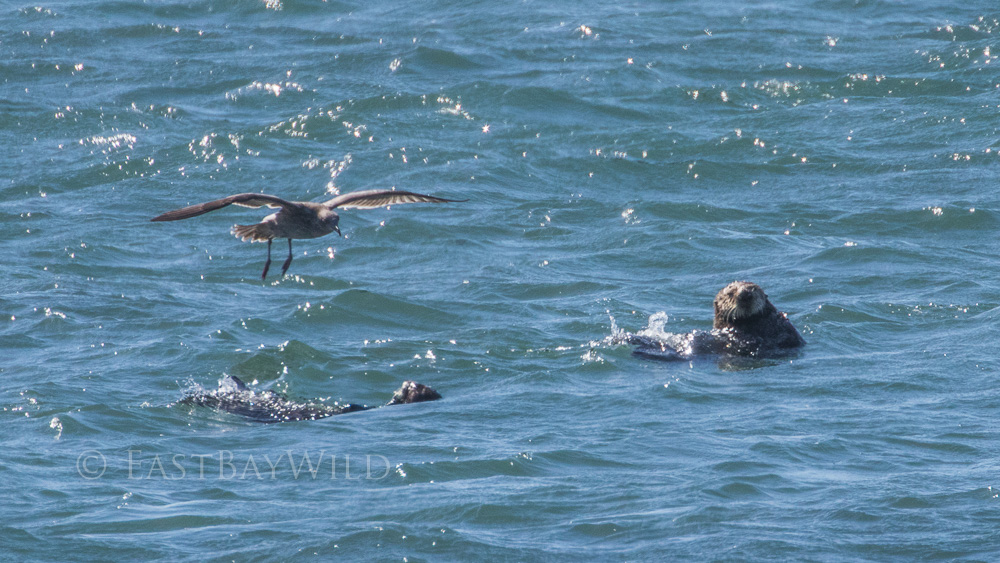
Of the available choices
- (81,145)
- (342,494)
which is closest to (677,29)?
(81,145)

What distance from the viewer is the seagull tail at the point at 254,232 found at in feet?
32.4

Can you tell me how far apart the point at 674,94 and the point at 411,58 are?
13.1ft

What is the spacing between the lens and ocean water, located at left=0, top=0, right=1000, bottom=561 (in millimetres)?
8383

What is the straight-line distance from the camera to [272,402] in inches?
407

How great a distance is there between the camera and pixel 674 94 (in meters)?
19.8

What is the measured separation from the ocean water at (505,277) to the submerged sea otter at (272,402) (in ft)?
0.60

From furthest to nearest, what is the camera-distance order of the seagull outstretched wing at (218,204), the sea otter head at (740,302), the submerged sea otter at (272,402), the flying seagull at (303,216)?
1. the sea otter head at (740,302)
2. the submerged sea otter at (272,402)
3. the flying seagull at (303,216)
4. the seagull outstretched wing at (218,204)

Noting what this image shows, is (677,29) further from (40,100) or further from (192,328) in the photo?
(192,328)

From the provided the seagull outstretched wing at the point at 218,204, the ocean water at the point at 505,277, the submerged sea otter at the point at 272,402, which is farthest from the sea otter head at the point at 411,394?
the seagull outstretched wing at the point at 218,204

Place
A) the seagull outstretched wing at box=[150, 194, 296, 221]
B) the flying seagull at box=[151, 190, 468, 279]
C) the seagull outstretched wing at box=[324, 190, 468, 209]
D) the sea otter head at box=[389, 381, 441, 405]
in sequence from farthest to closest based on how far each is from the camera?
the sea otter head at box=[389, 381, 441, 405] < the seagull outstretched wing at box=[324, 190, 468, 209] < the flying seagull at box=[151, 190, 468, 279] < the seagull outstretched wing at box=[150, 194, 296, 221]

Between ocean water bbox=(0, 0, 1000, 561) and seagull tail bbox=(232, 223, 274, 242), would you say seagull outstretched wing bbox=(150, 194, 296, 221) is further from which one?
ocean water bbox=(0, 0, 1000, 561)

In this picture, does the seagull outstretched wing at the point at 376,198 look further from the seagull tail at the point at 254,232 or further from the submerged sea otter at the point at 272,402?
A: the submerged sea otter at the point at 272,402

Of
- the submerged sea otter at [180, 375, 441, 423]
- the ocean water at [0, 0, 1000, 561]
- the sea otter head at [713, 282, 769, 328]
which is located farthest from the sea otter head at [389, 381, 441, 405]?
the sea otter head at [713, 282, 769, 328]

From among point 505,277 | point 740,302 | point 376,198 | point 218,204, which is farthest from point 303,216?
point 505,277
